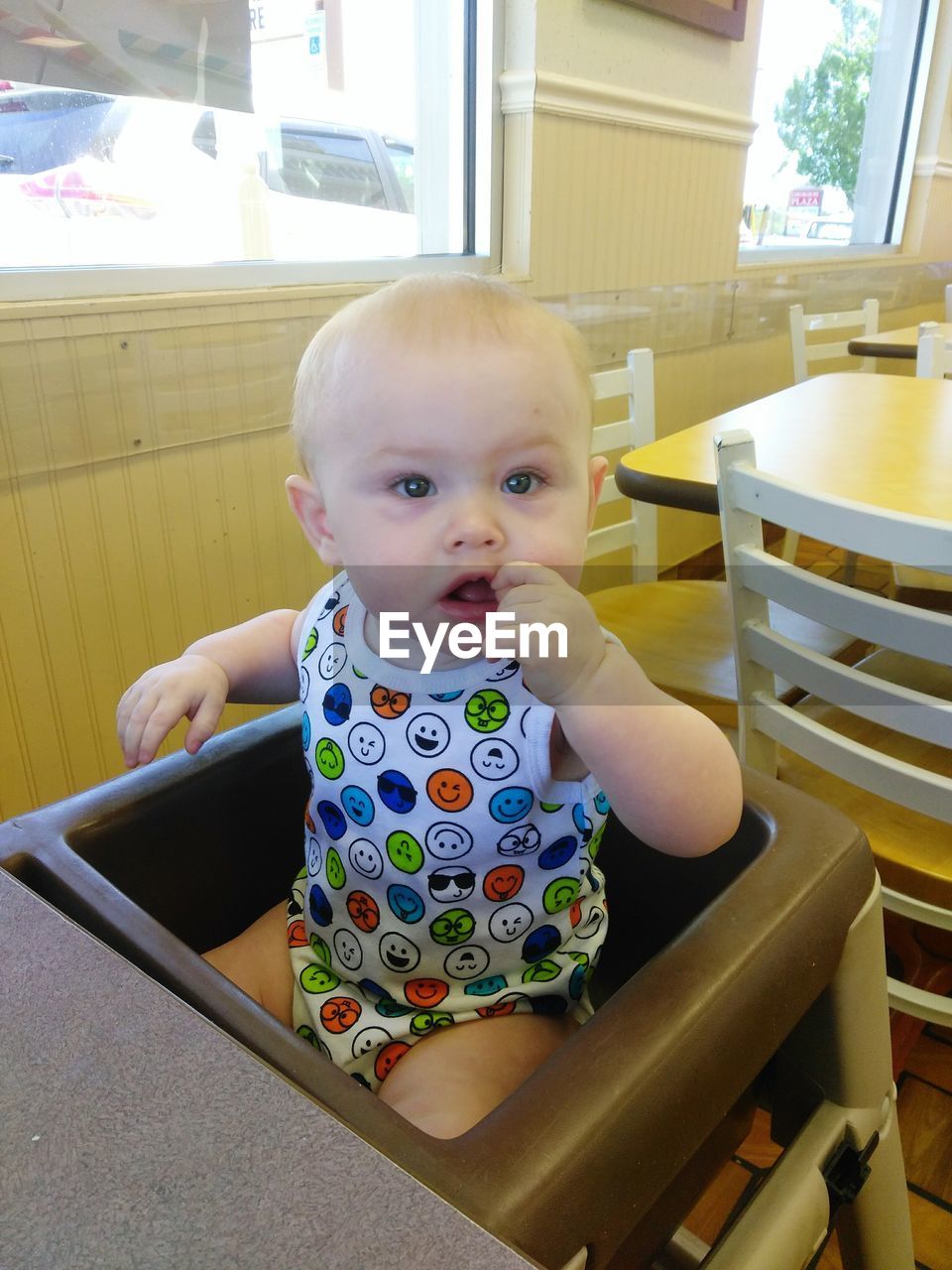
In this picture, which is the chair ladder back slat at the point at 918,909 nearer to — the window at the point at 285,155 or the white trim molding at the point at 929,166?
the window at the point at 285,155

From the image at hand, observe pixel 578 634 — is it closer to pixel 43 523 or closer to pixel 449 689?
pixel 449 689

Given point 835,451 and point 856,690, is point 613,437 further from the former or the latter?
point 856,690

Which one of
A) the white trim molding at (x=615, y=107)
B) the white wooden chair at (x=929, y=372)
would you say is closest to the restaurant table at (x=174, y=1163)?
the white wooden chair at (x=929, y=372)

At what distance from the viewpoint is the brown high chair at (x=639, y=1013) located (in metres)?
0.34

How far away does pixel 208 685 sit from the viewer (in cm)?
65

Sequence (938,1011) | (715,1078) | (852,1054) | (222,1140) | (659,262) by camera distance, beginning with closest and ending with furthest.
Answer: (222,1140) < (715,1078) < (852,1054) < (938,1011) < (659,262)

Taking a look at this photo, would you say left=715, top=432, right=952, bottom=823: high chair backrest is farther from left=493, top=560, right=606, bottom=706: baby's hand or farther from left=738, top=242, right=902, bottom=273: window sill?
left=738, top=242, right=902, bottom=273: window sill

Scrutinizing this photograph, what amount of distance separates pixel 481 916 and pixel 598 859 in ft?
0.44

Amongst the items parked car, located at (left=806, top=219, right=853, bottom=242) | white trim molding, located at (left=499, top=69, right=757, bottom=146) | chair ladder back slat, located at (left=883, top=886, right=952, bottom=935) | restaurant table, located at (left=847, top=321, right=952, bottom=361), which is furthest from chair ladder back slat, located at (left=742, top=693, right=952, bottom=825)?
parked car, located at (left=806, top=219, right=853, bottom=242)

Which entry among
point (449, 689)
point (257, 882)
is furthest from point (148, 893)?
point (449, 689)

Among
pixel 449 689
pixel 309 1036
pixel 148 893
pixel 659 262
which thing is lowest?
pixel 309 1036

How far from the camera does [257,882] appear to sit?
2.32 feet

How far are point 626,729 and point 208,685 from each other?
31 cm

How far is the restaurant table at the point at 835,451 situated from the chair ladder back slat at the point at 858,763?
0.24 m
